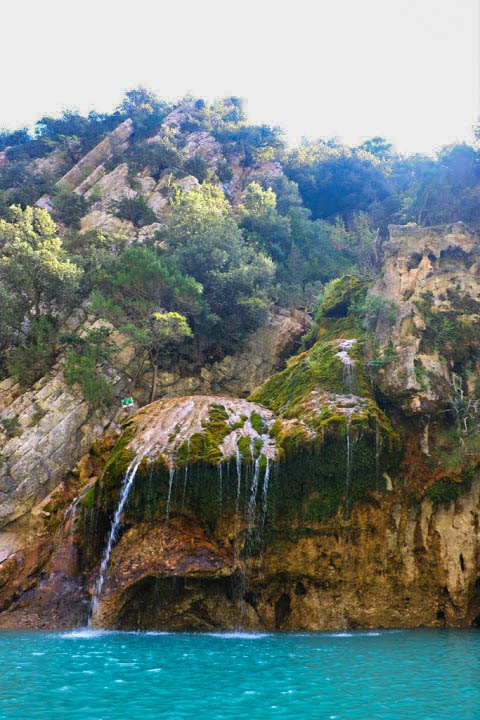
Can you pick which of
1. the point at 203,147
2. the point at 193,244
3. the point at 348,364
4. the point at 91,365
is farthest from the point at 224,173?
the point at 348,364

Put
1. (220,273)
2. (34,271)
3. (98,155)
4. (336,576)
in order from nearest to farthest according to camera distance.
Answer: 1. (336,576)
2. (34,271)
3. (220,273)
4. (98,155)

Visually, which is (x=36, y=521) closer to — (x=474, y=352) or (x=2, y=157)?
(x=474, y=352)

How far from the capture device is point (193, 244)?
96.3 feet

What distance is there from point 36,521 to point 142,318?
35.4 ft

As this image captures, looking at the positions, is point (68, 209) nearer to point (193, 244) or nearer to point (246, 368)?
point (193, 244)

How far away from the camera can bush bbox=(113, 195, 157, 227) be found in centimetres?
3900

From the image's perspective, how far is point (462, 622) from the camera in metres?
14.3

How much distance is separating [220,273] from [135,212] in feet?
47.4

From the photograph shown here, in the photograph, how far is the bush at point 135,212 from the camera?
39000 mm

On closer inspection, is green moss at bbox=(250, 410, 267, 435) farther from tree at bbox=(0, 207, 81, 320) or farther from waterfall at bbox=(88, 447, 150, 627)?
→ tree at bbox=(0, 207, 81, 320)

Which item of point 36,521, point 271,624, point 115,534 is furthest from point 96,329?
point 271,624

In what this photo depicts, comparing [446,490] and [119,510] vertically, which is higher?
[446,490]

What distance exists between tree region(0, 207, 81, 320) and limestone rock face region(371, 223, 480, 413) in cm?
1598

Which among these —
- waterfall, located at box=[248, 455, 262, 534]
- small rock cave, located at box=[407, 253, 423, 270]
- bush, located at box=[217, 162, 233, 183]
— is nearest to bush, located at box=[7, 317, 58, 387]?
waterfall, located at box=[248, 455, 262, 534]
